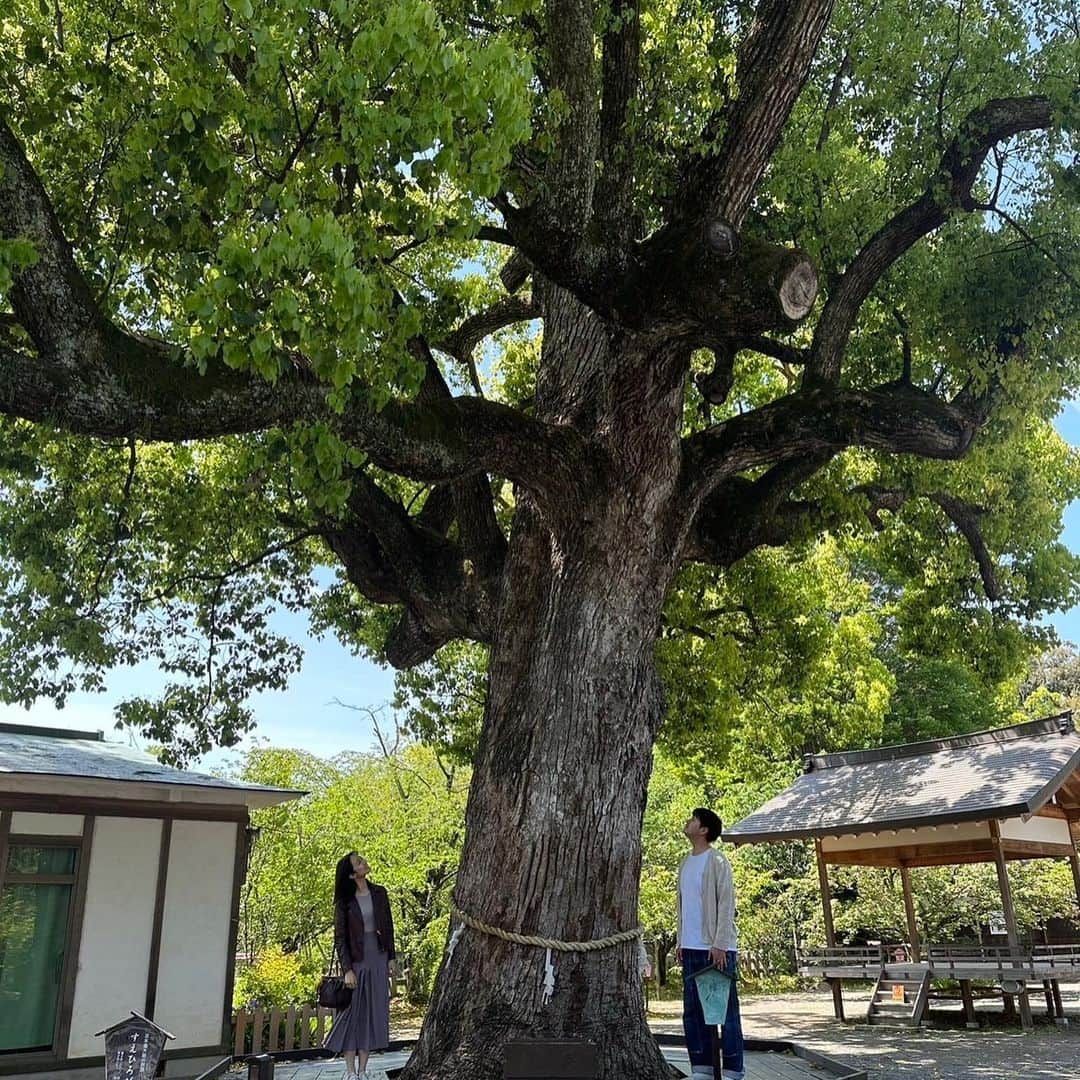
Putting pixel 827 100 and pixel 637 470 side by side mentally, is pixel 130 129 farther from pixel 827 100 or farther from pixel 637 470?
pixel 827 100

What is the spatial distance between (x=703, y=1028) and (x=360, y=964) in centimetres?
246

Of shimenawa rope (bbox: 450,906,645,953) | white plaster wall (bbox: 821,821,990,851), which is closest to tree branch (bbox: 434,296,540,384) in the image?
shimenawa rope (bbox: 450,906,645,953)

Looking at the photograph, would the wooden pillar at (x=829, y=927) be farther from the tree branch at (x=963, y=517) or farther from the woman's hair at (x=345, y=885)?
the woman's hair at (x=345, y=885)

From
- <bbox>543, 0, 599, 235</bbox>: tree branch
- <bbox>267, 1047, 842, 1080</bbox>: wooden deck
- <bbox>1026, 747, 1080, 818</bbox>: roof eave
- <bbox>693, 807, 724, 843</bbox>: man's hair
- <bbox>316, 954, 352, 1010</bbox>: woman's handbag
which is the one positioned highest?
<bbox>543, 0, 599, 235</bbox>: tree branch

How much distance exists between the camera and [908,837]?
14.6 meters

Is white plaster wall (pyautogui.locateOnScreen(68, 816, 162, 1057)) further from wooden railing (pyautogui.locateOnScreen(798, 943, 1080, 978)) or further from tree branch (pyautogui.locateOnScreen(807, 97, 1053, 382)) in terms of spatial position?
wooden railing (pyautogui.locateOnScreen(798, 943, 1080, 978))

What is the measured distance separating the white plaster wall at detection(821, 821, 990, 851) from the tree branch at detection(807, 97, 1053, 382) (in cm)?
798

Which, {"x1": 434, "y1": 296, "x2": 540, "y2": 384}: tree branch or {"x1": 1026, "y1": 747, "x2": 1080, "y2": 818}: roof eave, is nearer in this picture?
{"x1": 434, "y1": 296, "x2": 540, "y2": 384}: tree branch

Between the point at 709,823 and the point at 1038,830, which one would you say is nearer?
the point at 709,823

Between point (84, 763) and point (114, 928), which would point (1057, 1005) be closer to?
point (114, 928)

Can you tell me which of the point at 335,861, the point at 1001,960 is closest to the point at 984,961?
the point at 1001,960

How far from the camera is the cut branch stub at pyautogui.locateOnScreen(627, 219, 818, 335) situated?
5582 millimetres

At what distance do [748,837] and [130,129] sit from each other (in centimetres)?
1247

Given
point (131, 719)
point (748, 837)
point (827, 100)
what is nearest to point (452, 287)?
point (827, 100)
